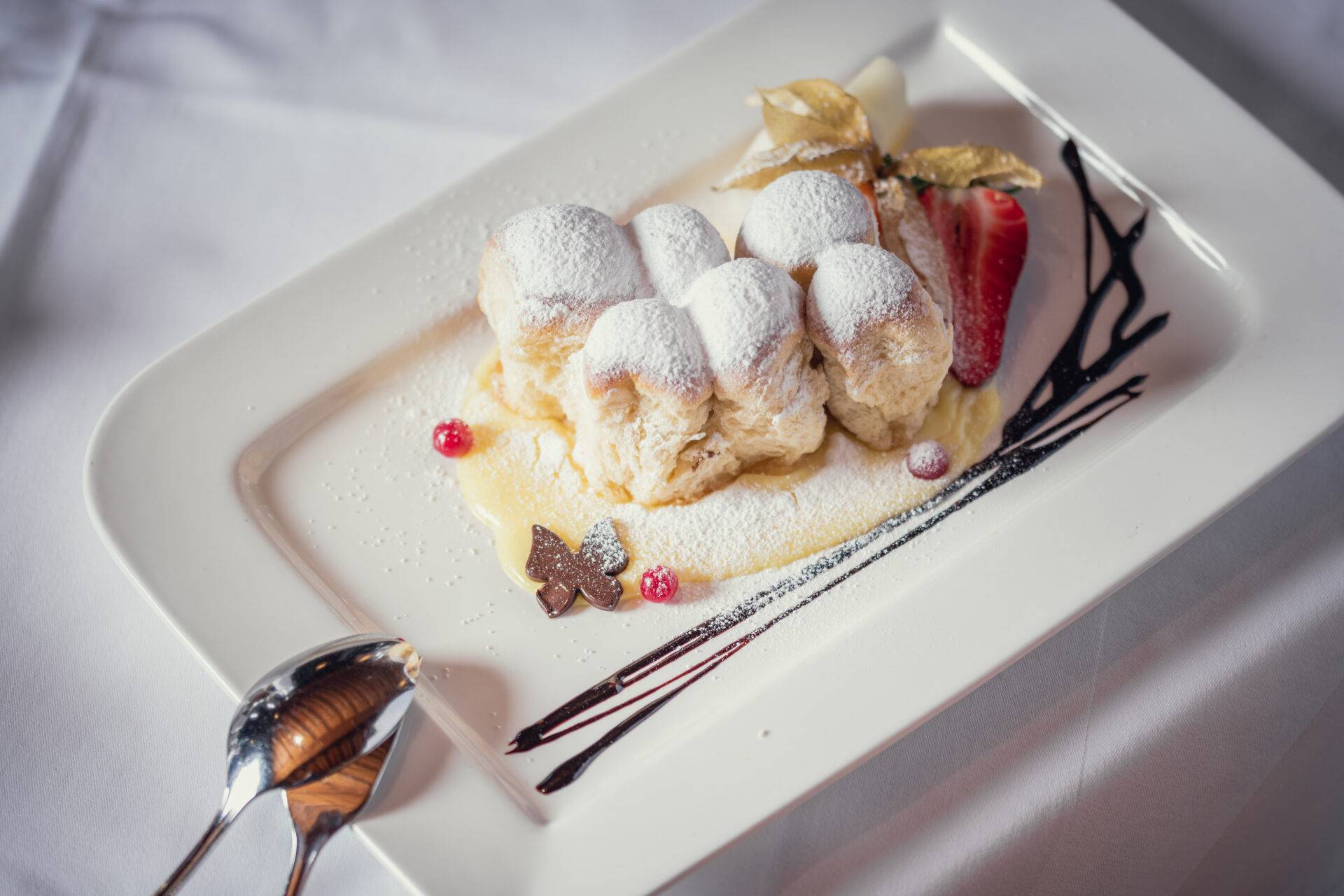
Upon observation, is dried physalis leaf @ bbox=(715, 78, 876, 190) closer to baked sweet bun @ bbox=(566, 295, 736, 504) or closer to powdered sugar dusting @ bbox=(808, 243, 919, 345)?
powdered sugar dusting @ bbox=(808, 243, 919, 345)

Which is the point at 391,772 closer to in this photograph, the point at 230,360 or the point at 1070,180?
the point at 230,360

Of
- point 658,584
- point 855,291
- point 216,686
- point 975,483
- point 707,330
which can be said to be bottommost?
point 975,483

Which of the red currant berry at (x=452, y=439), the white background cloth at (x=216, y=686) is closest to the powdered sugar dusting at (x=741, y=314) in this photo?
the red currant berry at (x=452, y=439)

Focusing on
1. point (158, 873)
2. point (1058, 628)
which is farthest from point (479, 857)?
point (1058, 628)

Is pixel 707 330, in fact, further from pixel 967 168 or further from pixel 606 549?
pixel 967 168

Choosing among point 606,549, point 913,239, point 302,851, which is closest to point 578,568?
point 606,549

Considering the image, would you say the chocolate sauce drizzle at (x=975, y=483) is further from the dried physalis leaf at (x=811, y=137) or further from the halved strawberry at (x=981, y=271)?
the dried physalis leaf at (x=811, y=137)

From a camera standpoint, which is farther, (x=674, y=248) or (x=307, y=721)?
(x=674, y=248)
